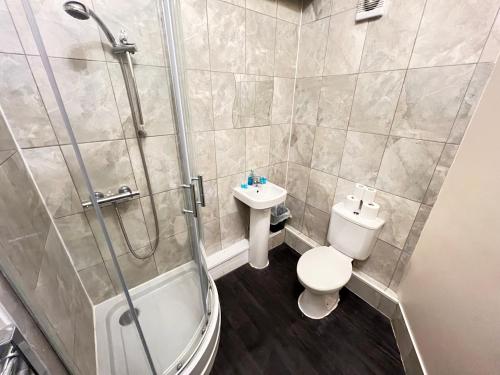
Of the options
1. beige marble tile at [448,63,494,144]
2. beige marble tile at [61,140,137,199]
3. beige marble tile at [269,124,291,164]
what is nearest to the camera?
beige marble tile at [448,63,494,144]

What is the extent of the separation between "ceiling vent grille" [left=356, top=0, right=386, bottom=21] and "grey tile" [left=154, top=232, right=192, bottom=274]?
1.88 metres

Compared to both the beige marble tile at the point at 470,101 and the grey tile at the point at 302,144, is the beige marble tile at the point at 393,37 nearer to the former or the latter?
the beige marble tile at the point at 470,101

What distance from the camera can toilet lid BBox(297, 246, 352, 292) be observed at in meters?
1.40

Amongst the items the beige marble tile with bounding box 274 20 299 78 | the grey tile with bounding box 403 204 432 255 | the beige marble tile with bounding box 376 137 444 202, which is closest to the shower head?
the beige marble tile with bounding box 274 20 299 78

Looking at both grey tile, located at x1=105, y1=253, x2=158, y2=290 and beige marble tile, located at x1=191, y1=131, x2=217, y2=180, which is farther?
beige marble tile, located at x1=191, y1=131, x2=217, y2=180

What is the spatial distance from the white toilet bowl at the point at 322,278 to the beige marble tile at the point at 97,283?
4.40ft

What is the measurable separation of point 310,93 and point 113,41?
1.39 meters

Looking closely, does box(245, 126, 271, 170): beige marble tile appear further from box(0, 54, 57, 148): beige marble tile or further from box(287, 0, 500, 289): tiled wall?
box(0, 54, 57, 148): beige marble tile

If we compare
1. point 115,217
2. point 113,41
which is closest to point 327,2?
point 113,41

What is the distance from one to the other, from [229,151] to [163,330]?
4.36 feet

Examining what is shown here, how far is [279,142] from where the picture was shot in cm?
197

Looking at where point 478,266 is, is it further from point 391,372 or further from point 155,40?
point 155,40

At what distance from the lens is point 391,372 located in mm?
1259

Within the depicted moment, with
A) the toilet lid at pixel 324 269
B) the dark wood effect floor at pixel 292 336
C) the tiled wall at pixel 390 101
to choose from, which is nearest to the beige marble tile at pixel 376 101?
the tiled wall at pixel 390 101
